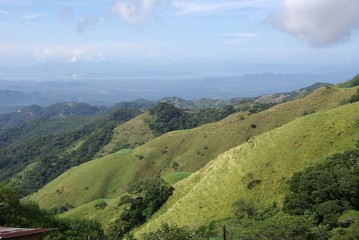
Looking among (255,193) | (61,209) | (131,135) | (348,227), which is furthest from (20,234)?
(131,135)

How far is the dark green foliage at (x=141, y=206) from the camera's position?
1943 inches

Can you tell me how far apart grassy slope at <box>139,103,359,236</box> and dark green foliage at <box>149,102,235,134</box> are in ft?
305

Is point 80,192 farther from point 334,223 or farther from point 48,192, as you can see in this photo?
point 334,223

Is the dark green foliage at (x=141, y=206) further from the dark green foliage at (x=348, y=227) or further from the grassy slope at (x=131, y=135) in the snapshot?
the grassy slope at (x=131, y=135)

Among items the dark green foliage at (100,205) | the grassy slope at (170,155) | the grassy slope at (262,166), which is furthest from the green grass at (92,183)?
the grassy slope at (262,166)

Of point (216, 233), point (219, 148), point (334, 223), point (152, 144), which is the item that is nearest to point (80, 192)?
point (152, 144)

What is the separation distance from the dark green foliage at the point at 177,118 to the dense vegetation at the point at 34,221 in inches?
4113

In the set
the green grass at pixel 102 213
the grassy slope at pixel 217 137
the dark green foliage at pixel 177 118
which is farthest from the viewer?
the dark green foliage at pixel 177 118

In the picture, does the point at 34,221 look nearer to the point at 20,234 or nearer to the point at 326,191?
the point at 20,234

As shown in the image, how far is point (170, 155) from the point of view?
3494 inches

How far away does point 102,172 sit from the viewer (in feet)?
289

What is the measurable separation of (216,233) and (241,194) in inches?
375

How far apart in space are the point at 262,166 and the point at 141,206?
1556cm

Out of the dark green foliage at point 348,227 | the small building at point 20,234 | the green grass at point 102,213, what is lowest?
the green grass at point 102,213
